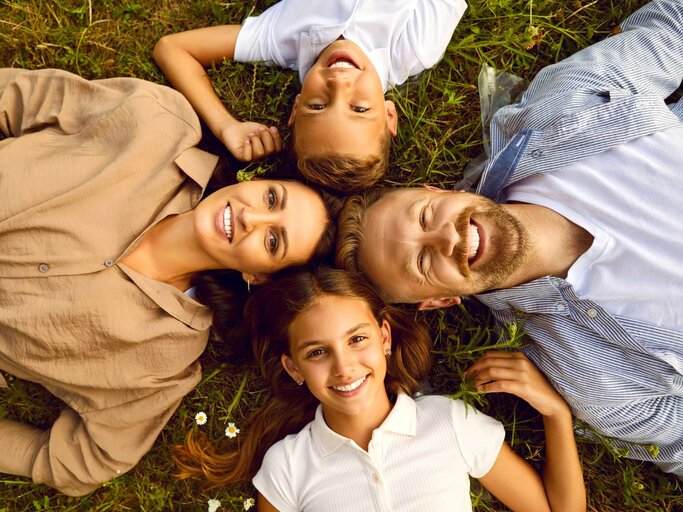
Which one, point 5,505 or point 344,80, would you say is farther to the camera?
point 5,505

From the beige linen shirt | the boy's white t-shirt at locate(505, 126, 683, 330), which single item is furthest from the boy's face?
the boy's white t-shirt at locate(505, 126, 683, 330)

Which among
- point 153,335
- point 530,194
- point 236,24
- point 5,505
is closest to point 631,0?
point 530,194

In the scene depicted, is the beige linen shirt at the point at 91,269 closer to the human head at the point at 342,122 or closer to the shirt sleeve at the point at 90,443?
the shirt sleeve at the point at 90,443

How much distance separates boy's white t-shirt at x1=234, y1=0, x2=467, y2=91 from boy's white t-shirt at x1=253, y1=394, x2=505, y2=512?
2229 millimetres

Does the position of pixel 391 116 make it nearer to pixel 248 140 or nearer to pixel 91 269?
pixel 248 140

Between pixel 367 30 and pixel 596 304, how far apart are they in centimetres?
225

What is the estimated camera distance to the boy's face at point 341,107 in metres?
3.00

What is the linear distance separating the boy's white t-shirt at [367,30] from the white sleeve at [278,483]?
251 centimetres

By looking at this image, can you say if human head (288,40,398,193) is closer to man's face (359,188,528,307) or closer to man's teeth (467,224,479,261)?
man's face (359,188,528,307)

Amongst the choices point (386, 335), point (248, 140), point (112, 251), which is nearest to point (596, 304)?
point (386, 335)

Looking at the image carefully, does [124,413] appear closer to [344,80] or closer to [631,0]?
[344,80]

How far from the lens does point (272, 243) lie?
295cm

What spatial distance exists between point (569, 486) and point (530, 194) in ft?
5.96

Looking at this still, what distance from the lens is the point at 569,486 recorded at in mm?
3162
